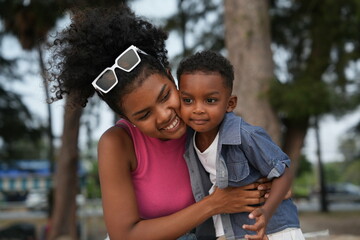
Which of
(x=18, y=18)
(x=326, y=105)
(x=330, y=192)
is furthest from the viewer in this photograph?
(x=330, y=192)

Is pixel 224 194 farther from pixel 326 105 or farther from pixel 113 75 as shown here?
pixel 326 105

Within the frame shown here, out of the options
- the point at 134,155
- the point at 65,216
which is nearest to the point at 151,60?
the point at 134,155

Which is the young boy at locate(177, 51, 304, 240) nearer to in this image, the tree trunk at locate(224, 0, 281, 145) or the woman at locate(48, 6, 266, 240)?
the woman at locate(48, 6, 266, 240)

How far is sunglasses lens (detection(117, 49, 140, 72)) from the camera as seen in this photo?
7.44ft

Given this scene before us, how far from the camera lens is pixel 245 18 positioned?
7.76 m

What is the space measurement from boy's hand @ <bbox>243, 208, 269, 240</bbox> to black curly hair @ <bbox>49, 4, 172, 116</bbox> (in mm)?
780

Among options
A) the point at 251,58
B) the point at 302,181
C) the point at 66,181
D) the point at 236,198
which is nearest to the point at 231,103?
the point at 236,198

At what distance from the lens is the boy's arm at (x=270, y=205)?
83.2 inches

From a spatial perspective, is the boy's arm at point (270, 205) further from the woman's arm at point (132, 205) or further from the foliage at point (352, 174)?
the foliage at point (352, 174)

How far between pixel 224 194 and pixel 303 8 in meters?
9.04

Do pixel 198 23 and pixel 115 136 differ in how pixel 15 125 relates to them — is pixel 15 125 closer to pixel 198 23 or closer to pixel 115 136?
pixel 198 23

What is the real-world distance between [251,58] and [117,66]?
5.56 meters

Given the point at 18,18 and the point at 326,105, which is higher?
the point at 18,18

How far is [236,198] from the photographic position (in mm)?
2271
